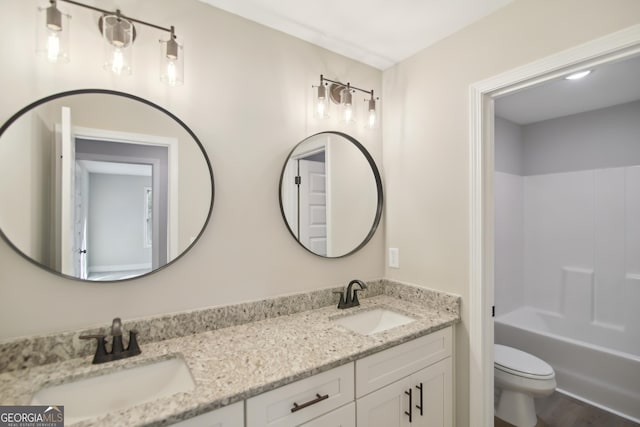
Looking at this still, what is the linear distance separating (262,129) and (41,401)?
52.3 inches

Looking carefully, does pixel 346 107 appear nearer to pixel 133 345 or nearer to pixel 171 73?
pixel 171 73

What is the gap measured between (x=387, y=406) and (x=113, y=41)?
185 centimetres

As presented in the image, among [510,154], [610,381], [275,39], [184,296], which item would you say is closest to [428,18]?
[275,39]

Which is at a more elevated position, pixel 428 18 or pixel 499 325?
pixel 428 18

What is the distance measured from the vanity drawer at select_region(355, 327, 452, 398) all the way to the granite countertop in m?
0.04

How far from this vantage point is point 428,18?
5.05 ft

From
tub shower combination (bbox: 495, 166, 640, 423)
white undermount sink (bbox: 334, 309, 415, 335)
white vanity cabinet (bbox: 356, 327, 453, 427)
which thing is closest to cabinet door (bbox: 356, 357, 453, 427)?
white vanity cabinet (bbox: 356, 327, 453, 427)

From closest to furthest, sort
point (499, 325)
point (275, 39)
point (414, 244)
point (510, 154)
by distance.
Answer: point (275, 39)
point (414, 244)
point (499, 325)
point (510, 154)

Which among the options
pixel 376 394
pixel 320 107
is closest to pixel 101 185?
pixel 320 107

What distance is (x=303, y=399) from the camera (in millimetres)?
1054

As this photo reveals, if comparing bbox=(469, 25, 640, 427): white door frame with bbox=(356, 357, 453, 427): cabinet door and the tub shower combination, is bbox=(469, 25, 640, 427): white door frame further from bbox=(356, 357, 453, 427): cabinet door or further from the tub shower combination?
the tub shower combination

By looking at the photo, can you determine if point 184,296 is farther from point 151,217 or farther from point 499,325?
point 499,325

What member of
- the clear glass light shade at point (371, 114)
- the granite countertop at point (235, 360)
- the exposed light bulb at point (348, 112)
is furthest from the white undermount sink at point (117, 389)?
the clear glass light shade at point (371, 114)

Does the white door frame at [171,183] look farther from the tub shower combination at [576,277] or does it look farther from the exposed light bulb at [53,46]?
the tub shower combination at [576,277]
